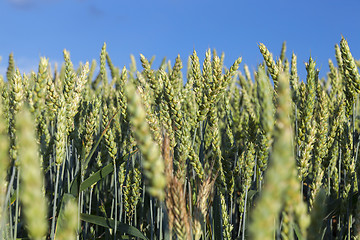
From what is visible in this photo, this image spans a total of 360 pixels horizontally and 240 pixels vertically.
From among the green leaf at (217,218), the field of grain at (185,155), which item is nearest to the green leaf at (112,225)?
the field of grain at (185,155)

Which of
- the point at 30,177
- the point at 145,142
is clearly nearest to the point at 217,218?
the point at 145,142

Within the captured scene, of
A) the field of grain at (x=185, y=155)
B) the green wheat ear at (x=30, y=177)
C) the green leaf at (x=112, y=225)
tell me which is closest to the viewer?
the green wheat ear at (x=30, y=177)

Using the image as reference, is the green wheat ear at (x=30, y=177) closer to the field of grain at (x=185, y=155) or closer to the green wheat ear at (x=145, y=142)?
the field of grain at (x=185, y=155)

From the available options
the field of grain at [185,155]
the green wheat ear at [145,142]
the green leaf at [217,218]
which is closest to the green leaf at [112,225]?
the field of grain at [185,155]

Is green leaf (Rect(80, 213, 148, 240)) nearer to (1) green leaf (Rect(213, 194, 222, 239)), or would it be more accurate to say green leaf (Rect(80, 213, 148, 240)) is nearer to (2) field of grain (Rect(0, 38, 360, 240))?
(2) field of grain (Rect(0, 38, 360, 240))

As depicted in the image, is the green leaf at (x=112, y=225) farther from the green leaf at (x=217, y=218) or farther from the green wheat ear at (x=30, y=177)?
the green wheat ear at (x=30, y=177)

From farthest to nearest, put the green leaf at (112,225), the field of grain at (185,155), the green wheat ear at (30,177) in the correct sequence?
the green leaf at (112,225) < the field of grain at (185,155) < the green wheat ear at (30,177)

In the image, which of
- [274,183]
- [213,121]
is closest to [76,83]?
[213,121]

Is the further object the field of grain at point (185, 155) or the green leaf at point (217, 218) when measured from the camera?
the green leaf at point (217, 218)

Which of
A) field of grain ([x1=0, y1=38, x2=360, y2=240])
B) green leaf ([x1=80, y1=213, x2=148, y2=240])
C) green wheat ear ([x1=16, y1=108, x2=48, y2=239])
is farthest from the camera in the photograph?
green leaf ([x1=80, y1=213, x2=148, y2=240])

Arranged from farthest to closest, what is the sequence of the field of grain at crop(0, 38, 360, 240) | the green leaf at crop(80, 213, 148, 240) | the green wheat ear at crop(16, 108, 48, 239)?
the green leaf at crop(80, 213, 148, 240) < the field of grain at crop(0, 38, 360, 240) < the green wheat ear at crop(16, 108, 48, 239)

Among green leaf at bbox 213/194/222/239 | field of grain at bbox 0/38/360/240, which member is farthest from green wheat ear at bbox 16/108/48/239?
green leaf at bbox 213/194/222/239

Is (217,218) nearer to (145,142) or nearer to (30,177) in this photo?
(145,142)

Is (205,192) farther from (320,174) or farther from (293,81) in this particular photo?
(293,81)
